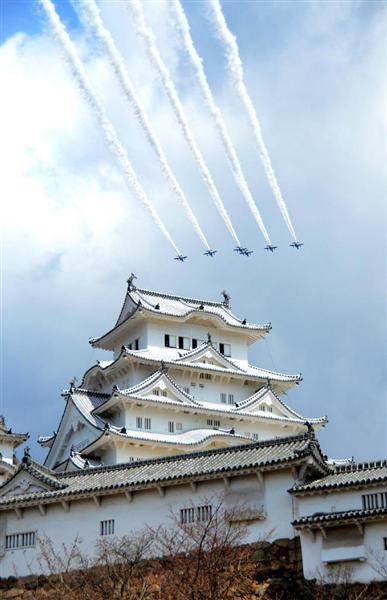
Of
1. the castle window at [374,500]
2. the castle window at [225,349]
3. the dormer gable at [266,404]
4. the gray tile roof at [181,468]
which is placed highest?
the castle window at [225,349]

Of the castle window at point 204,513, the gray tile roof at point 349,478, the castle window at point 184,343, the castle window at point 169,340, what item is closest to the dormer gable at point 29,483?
the castle window at point 204,513

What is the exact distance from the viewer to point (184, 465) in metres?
32.0

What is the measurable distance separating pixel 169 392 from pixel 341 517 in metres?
21.7

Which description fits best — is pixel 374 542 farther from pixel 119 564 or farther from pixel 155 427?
pixel 155 427

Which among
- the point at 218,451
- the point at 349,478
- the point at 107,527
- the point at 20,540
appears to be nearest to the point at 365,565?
the point at 349,478

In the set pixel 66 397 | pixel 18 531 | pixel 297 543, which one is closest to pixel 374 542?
pixel 297 543

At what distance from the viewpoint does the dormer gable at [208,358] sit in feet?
163

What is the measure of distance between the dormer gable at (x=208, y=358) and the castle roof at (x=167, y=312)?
7.51ft

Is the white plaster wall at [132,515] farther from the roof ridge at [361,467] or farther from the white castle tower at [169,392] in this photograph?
the white castle tower at [169,392]

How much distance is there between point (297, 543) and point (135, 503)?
5702 millimetres

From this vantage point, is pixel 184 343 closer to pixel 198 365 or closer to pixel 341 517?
pixel 198 365

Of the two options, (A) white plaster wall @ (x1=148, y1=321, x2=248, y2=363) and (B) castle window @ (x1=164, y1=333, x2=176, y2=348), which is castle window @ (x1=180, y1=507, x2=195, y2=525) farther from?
(B) castle window @ (x1=164, y1=333, x2=176, y2=348)

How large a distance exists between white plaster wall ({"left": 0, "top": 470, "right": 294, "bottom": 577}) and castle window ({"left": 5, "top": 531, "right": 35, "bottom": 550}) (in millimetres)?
138

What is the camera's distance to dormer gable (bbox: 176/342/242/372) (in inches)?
1957
